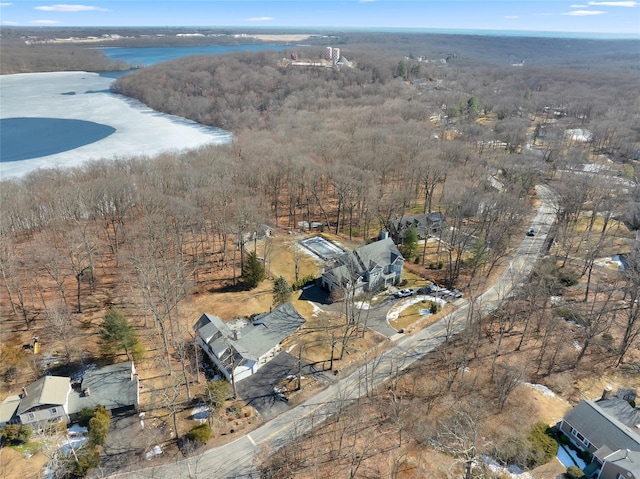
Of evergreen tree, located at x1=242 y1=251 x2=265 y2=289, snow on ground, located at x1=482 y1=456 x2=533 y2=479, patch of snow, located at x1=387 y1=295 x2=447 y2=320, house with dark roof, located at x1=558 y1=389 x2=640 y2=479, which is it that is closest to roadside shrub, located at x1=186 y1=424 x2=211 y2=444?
snow on ground, located at x1=482 y1=456 x2=533 y2=479

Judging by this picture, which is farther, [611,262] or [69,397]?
[611,262]

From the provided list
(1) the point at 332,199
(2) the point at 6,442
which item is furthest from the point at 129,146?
(2) the point at 6,442

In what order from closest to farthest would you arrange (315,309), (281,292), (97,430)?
1. (97,430)
2. (281,292)
3. (315,309)

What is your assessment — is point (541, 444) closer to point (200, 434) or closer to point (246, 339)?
point (200, 434)

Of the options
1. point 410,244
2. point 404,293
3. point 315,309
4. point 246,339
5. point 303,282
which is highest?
point 410,244

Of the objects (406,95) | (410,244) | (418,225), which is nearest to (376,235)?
(418,225)

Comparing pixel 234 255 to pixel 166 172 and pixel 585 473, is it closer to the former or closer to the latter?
pixel 166 172

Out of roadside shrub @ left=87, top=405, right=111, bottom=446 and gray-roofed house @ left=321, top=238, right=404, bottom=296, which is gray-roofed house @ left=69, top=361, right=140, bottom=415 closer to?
roadside shrub @ left=87, top=405, right=111, bottom=446
